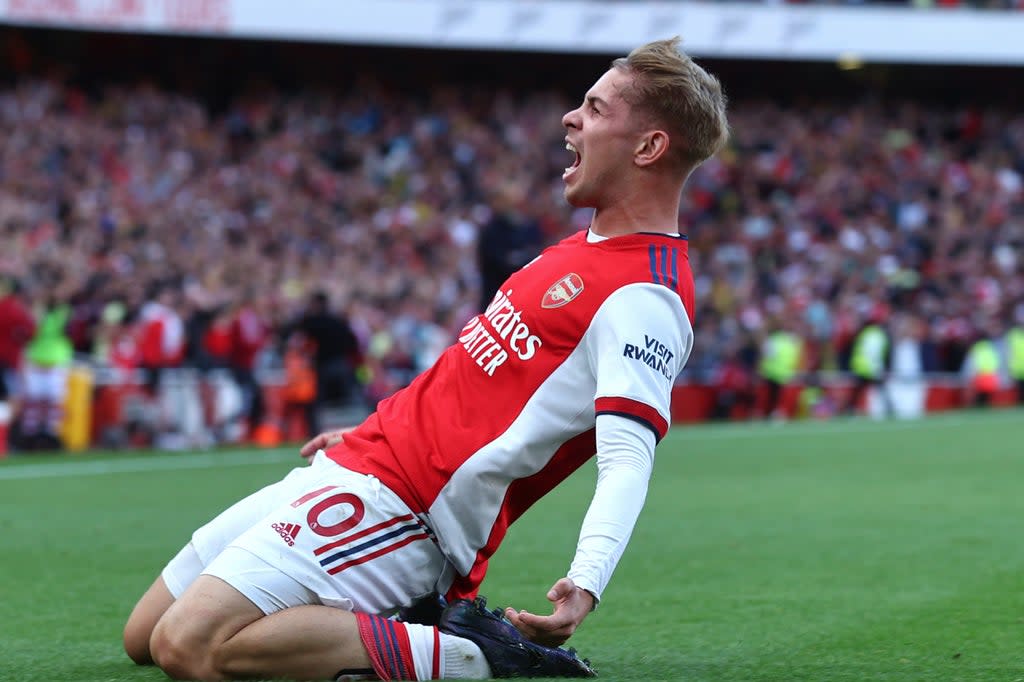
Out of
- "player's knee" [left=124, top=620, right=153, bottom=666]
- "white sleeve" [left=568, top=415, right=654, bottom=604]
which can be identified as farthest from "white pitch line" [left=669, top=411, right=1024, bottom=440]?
"white sleeve" [left=568, top=415, right=654, bottom=604]

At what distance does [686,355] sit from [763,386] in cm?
1873

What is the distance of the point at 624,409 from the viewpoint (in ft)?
11.2

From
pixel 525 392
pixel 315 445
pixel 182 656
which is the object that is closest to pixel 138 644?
pixel 182 656

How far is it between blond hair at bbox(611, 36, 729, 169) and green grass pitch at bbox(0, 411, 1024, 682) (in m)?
1.44

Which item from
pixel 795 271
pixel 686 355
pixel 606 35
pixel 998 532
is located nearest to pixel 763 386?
pixel 795 271

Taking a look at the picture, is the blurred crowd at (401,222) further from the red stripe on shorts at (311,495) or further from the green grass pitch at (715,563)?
the red stripe on shorts at (311,495)

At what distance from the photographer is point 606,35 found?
26797mm

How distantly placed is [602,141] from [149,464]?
9895 millimetres

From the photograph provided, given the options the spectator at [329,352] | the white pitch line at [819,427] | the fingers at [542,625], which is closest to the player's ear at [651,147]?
the fingers at [542,625]

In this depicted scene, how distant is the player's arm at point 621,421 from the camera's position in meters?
3.26

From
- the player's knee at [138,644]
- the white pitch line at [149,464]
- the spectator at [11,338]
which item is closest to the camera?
the player's knee at [138,644]

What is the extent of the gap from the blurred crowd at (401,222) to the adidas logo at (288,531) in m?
7.87

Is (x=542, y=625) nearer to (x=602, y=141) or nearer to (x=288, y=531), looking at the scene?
(x=288, y=531)

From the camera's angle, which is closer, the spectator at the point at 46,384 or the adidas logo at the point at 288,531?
the adidas logo at the point at 288,531
